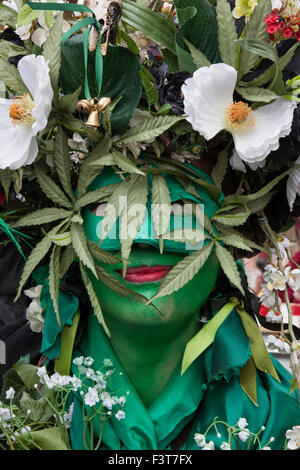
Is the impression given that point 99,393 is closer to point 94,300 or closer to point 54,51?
point 94,300

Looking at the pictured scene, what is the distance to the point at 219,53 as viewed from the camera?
101 cm

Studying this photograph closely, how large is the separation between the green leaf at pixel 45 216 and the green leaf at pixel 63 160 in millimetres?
36

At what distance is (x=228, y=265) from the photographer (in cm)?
98

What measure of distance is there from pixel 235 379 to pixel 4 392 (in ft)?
1.59

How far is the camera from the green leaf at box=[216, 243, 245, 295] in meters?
0.96

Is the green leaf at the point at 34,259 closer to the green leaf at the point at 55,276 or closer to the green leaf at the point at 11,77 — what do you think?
the green leaf at the point at 55,276

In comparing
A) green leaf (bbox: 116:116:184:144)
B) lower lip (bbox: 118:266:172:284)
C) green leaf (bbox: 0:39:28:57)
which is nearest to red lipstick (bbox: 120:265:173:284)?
lower lip (bbox: 118:266:172:284)

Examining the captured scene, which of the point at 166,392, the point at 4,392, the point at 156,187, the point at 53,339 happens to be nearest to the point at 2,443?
the point at 4,392

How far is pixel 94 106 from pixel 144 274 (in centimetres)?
32

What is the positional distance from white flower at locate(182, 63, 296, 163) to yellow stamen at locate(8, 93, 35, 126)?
0.93 ft

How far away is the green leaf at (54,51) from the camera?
3.19 feet

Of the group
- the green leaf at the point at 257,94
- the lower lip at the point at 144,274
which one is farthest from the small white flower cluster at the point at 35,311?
the green leaf at the point at 257,94

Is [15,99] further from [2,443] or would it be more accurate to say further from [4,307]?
[2,443]

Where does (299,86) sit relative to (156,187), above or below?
above
